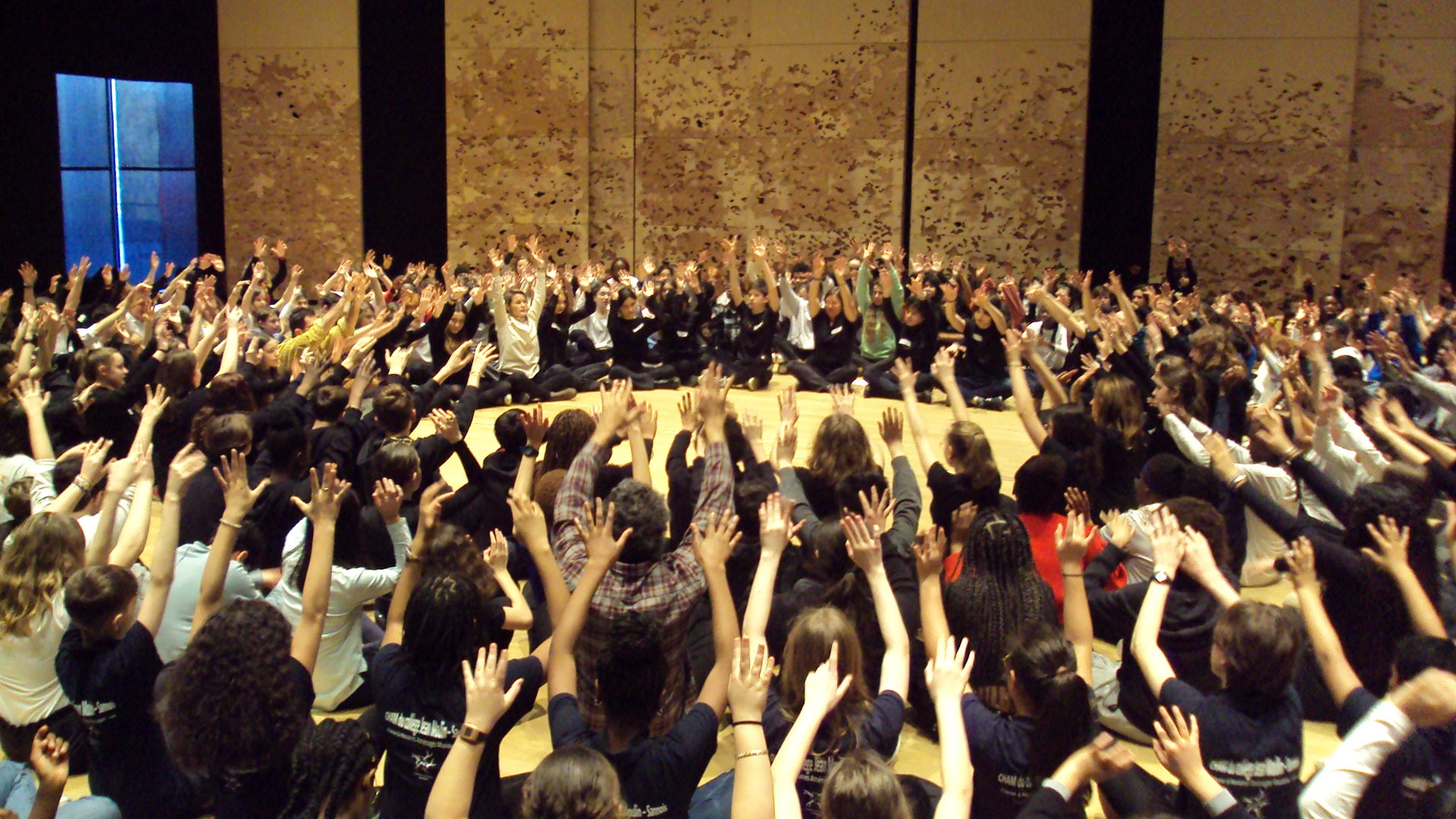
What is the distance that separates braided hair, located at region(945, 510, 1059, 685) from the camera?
3.63 meters

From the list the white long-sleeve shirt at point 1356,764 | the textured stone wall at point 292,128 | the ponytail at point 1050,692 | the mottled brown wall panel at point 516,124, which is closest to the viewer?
the white long-sleeve shirt at point 1356,764

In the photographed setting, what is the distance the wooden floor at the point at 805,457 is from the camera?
13.9 ft

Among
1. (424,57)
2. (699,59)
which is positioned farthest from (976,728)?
(424,57)

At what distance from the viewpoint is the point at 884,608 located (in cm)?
315

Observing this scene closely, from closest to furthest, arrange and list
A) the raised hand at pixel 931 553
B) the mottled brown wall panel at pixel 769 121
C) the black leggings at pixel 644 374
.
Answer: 1. the raised hand at pixel 931 553
2. the black leggings at pixel 644 374
3. the mottled brown wall panel at pixel 769 121

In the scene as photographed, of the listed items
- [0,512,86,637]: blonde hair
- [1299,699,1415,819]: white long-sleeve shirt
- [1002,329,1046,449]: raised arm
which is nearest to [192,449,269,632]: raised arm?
[0,512,86,637]: blonde hair

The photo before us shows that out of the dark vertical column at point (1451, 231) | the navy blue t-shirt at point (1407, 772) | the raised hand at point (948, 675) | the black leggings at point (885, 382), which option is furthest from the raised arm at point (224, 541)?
the dark vertical column at point (1451, 231)

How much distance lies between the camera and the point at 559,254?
16.2 metres

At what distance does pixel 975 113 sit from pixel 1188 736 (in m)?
13.2

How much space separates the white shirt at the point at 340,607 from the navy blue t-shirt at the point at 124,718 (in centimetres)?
76

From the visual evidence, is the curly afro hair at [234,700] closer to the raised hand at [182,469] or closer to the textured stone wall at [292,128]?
the raised hand at [182,469]

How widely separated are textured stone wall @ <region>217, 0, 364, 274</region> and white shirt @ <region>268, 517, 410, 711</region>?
12.7 metres

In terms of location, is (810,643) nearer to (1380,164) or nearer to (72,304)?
(72,304)

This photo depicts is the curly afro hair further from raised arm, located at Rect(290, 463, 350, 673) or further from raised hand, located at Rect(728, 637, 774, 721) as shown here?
raised hand, located at Rect(728, 637, 774, 721)
